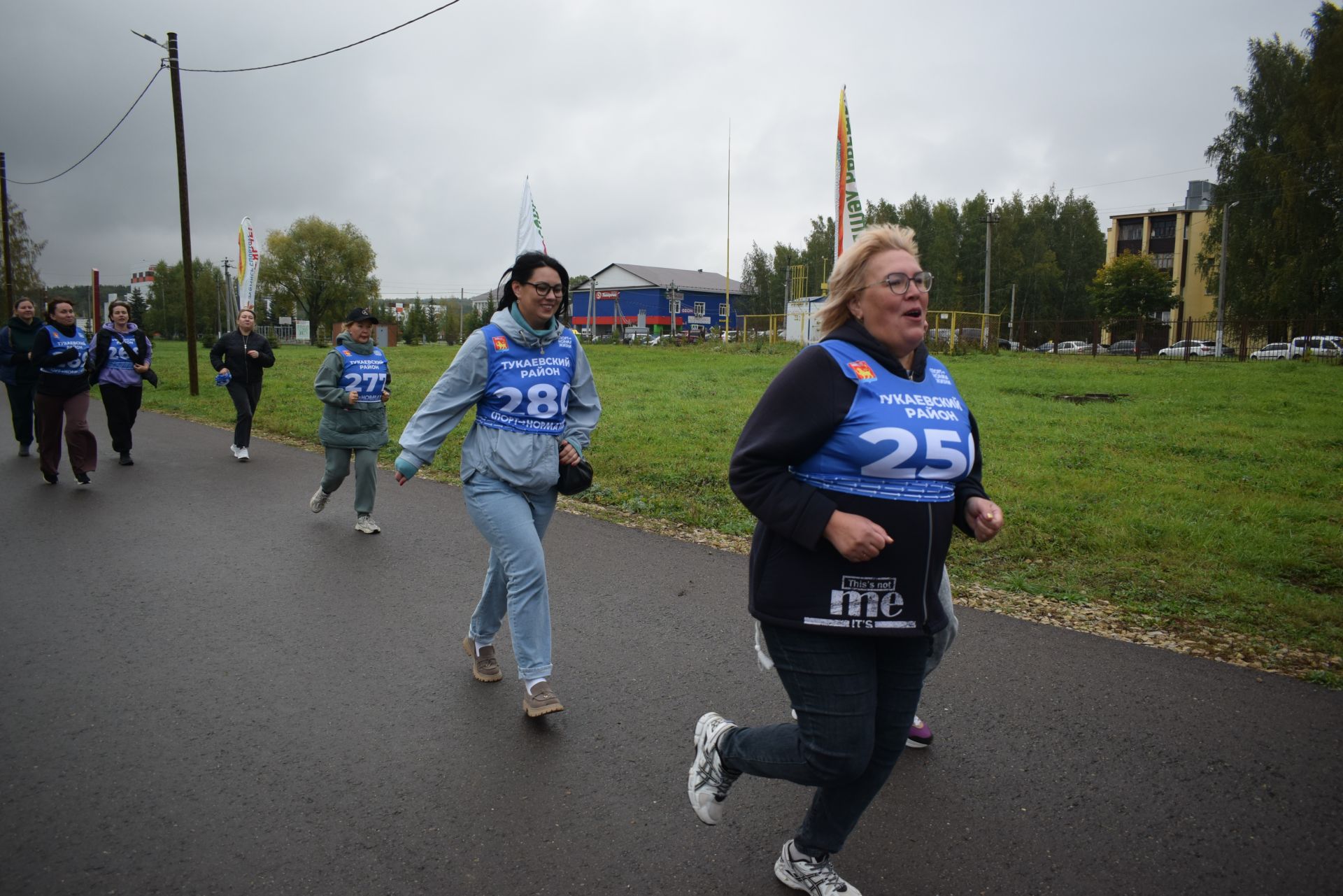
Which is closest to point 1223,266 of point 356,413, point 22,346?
point 356,413

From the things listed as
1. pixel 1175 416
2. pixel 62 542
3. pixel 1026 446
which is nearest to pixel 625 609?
pixel 62 542

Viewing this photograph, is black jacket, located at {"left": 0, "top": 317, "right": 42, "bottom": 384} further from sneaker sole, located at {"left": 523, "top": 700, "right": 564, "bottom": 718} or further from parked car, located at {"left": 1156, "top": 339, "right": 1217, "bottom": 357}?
parked car, located at {"left": 1156, "top": 339, "right": 1217, "bottom": 357}

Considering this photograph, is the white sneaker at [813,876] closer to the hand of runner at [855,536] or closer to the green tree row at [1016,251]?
the hand of runner at [855,536]

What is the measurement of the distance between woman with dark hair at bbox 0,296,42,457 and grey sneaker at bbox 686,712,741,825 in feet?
35.5

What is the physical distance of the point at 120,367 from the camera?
10.5 meters

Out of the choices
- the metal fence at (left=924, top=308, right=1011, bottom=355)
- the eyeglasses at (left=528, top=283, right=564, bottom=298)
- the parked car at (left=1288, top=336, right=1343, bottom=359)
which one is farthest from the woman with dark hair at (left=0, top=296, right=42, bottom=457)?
the parked car at (left=1288, top=336, right=1343, bottom=359)

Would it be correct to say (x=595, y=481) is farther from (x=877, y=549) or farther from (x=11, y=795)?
(x=877, y=549)

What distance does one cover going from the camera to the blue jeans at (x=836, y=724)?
244 cm

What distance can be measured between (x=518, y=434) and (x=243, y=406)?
925 cm

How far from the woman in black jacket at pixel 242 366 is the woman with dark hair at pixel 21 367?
202cm

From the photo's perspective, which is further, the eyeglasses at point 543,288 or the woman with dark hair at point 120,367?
the woman with dark hair at point 120,367

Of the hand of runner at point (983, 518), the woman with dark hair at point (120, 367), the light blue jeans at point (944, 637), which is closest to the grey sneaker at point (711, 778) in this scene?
the light blue jeans at point (944, 637)

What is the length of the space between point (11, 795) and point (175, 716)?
72 centimetres

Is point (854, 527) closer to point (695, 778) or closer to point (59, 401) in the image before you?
point (695, 778)
